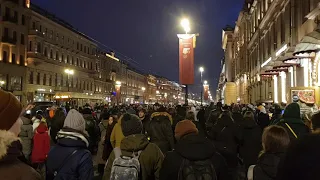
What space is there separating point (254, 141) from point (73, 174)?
486 cm

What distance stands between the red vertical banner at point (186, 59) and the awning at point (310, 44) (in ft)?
18.3

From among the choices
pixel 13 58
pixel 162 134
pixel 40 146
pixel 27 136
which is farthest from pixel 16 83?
pixel 162 134

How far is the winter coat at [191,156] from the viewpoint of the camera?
4.31 metres

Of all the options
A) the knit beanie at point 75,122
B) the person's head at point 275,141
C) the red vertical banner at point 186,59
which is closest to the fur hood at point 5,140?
the knit beanie at point 75,122

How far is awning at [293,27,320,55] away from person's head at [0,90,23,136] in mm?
15846

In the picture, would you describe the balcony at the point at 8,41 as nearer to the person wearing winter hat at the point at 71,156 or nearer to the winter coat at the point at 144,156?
the person wearing winter hat at the point at 71,156

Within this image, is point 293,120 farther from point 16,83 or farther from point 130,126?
point 16,83

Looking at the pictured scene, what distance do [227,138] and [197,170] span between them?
16.2ft

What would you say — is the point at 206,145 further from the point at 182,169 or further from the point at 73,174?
the point at 73,174

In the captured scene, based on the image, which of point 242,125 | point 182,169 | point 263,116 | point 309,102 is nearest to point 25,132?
point 242,125

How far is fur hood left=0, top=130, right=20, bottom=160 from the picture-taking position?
7.97 ft

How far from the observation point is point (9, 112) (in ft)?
8.20

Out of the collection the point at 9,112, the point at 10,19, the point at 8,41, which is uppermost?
the point at 10,19

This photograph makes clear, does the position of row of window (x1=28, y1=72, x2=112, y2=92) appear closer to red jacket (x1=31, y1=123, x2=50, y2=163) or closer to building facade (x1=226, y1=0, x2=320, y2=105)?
building facade (x1=226, y1=0, x2=320, y2=105)
